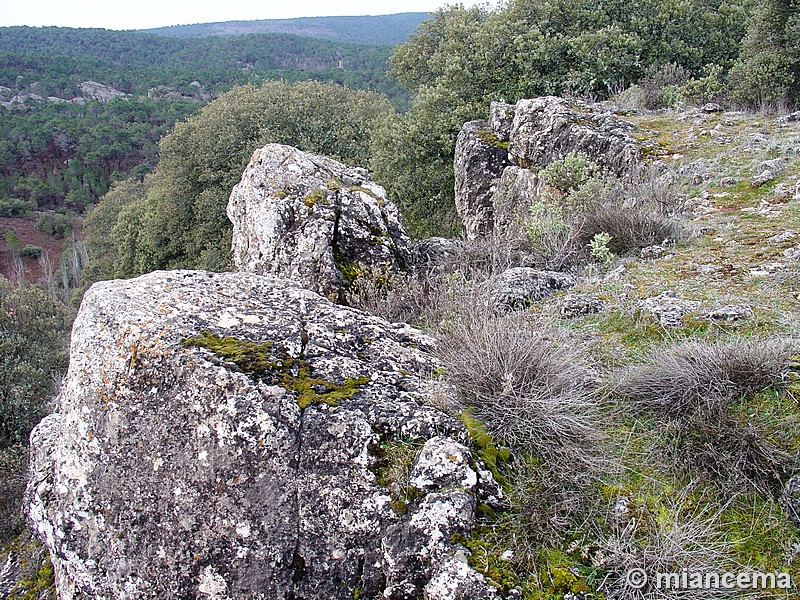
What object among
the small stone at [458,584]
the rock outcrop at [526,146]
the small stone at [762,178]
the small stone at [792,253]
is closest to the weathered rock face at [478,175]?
the rock outcrop at [526,146]

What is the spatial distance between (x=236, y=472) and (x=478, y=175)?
9.49 m

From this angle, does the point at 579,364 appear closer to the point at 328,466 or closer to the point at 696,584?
the point at 696,584

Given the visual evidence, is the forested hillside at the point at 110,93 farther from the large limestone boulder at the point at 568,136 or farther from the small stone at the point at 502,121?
the large limestone boulder at the point at 568,136

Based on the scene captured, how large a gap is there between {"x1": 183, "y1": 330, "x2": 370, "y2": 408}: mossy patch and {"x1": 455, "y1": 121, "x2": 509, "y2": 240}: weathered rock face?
7.87 meters

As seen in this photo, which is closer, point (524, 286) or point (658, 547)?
point (658, 547)

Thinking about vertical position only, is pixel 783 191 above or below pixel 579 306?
above

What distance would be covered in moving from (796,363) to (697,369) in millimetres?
652

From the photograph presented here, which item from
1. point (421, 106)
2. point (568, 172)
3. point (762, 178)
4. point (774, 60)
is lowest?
point (762, 178)

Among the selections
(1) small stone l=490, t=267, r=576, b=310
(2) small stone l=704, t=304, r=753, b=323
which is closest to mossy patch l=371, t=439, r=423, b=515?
(1) small stone l=490, t=267, r=576, b=310

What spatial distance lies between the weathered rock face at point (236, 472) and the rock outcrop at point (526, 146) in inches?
242

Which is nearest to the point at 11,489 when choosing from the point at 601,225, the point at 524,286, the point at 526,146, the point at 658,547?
the point at 524,286

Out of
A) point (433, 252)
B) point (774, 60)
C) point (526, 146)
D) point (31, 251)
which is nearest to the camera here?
point (433, 252)

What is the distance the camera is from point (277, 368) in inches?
122

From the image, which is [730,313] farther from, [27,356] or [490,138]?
[27,356]
